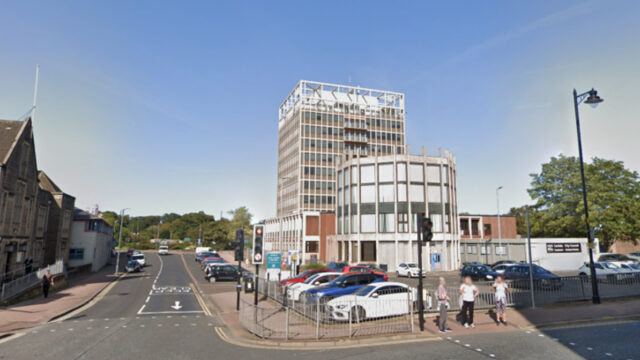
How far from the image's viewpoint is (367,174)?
51.1 m

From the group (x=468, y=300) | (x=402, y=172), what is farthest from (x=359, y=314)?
(x=402, y=172)

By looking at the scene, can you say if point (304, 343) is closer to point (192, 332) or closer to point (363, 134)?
point (192, 332)

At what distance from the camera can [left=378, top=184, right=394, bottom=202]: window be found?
162 ft

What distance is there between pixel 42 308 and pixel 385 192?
126ft

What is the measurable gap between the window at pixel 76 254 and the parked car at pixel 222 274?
22943mm

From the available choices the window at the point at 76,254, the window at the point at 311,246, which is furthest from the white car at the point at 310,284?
the window at the point at 311,246

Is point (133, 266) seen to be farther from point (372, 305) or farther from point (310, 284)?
point (372, 305)

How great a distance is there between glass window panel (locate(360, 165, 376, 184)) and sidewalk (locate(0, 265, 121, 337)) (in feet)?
110

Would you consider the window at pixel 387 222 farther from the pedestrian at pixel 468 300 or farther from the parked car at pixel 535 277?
the pedestrian at pixel 468 300

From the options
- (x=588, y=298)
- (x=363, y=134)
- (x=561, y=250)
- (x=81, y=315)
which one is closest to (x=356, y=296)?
(x=588, y=298)

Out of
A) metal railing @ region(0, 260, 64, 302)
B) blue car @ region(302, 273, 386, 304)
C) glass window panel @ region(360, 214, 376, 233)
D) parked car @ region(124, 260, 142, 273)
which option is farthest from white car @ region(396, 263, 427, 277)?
metal railing @ region(0, 260, 64, 302)

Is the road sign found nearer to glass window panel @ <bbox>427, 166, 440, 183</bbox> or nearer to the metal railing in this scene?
the metal railing

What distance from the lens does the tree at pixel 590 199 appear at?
48.6 metres

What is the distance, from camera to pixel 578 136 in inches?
800
